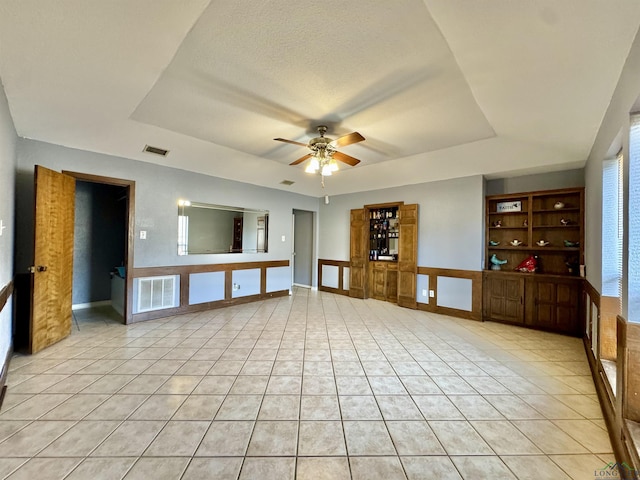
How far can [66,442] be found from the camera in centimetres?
167

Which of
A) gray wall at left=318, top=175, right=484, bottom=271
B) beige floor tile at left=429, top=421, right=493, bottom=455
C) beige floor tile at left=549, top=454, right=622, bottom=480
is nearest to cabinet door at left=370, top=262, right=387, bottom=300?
gray wall at left=318, top=175, right=484, bottom=271

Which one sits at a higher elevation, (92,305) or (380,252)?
(380,252)

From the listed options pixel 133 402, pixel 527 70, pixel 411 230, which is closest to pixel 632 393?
pixel 527 70

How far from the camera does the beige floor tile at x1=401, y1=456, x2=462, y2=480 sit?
4.82ft

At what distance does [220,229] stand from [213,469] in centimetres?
425

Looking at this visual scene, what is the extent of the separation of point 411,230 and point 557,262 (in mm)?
2326

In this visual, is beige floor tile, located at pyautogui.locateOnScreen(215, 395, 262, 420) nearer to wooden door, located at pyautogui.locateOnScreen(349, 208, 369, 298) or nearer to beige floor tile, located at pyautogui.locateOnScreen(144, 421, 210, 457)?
beige floor tile, located at pyautogui.locateOnScreen(144, 421, 210, 457)

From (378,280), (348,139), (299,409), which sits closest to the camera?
(299,409)

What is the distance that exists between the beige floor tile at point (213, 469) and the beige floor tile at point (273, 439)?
11 cm

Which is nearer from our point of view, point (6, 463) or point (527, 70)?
point (6, 463)

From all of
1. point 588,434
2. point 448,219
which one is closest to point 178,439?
point 588,434

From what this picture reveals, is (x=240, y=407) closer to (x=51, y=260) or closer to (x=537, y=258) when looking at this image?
(x=51, y=260)

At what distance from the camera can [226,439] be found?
172cm

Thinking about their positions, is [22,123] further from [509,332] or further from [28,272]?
[509,332]
